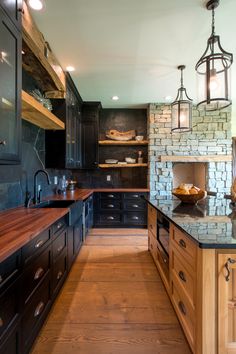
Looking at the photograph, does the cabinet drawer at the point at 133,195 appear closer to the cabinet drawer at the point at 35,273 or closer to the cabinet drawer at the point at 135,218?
the cabinet drawer at the point at 135,218

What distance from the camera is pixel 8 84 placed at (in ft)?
4.89

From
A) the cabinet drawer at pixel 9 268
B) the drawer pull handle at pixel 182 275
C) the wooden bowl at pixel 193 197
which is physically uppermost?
the wooden bowl at pixel 193 197

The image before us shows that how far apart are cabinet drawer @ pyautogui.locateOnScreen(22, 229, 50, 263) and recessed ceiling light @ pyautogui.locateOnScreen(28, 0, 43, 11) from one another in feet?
6.90

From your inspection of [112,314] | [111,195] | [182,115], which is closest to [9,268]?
[112,314]

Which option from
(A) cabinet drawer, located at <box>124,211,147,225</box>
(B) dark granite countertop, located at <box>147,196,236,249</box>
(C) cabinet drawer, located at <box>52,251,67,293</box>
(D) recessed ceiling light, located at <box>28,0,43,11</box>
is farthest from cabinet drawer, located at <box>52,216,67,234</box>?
(A) cabinet drawer, located at <box>124,211,147,225</box>

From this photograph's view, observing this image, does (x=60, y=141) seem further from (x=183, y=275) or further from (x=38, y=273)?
(x=183, y=275)

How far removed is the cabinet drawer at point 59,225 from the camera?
1.96 m

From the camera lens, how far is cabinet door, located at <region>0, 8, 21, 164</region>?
1422 mm

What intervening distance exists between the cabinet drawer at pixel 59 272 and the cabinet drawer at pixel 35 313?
0.16 meters

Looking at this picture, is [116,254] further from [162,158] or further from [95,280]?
[162,158]

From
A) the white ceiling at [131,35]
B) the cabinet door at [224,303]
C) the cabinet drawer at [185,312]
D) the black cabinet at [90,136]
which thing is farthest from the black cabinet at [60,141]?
the cabinet door at [224,303]

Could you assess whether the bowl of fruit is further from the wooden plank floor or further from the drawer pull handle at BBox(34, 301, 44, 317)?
the drawer pull handle at BBox(34, 301, 44, 317)

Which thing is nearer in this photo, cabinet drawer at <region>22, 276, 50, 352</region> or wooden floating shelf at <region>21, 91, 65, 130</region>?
cabinet drawer at <region>22, 276, 50, 352</region>

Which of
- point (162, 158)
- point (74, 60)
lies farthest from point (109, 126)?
point (74, 60)
